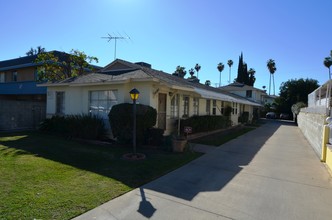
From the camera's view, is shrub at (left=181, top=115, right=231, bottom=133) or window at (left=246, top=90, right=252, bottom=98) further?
window at (left=246, top=90, right=252, bottom=98)

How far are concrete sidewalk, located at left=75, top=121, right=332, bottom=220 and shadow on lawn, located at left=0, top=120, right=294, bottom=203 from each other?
0.02m

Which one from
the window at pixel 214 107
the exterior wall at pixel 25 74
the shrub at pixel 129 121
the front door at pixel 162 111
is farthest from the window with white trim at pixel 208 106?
the exterior wall at pixel 25 74

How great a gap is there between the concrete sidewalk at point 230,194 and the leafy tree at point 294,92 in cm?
4261

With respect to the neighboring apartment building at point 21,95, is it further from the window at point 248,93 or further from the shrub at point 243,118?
the window at point 248,93

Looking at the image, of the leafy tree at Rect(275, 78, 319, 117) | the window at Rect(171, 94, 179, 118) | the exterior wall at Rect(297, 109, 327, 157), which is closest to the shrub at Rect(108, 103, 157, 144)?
the window at Rect(171, 94, 179, 118)

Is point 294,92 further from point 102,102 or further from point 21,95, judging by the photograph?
point 21,95

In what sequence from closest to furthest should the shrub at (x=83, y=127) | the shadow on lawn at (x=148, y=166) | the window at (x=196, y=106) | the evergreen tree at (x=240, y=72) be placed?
1. the shadow on lawn at (x=148, y=166)
2. the shrub at (x=83, y=127)
3. the window at (x=196, y=106)
4. the evergreen tree at (x=240, y=72)

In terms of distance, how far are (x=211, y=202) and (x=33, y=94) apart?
2390 centimetres

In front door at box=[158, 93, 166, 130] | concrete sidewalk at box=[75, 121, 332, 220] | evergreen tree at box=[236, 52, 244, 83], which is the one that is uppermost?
evergreen tree at box=[236, 52, 244, 83]

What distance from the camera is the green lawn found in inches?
170

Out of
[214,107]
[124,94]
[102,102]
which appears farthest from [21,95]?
[214,107]

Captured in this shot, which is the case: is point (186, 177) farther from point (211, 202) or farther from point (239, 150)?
point (239, 150)

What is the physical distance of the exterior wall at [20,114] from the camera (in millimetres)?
14680

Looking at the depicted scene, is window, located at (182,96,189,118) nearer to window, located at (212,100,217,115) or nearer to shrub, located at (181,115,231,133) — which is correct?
shrub, located at (181,115,231,133)
